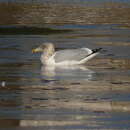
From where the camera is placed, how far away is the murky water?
10.8 m

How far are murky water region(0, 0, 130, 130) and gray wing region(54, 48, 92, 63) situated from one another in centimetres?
30

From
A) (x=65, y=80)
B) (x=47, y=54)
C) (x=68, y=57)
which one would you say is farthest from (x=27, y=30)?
(x=65, y=80)

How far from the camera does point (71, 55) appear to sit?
18.2 meters

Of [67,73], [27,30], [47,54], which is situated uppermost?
[47,54]

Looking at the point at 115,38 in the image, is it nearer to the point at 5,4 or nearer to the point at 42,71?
the point at 42,71

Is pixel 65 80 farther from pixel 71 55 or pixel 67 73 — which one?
pixel 71 55

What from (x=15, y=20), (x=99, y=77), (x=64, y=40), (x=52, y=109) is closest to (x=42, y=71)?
(x=99, y=77)

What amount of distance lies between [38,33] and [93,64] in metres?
9.54

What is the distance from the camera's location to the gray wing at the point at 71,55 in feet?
59.7

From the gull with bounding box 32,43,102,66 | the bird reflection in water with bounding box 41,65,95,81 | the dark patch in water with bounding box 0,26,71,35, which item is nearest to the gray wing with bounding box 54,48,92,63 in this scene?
the gull with bounding box 32,43,102,66

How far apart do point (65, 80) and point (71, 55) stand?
117 inches

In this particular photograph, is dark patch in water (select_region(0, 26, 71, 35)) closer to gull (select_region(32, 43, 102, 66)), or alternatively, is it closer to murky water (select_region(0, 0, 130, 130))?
murky water (select_region(0, 0, 130, 130))

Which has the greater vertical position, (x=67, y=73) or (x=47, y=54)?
(x=47, y=54)

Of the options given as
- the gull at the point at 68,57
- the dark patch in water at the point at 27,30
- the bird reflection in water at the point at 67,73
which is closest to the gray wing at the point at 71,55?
the gull at the point at 68,57
